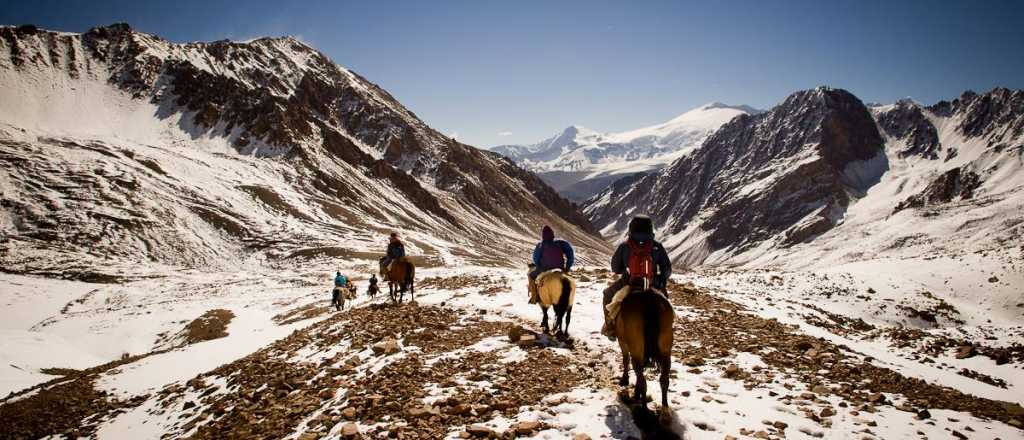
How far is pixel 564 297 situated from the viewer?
13.1 meters

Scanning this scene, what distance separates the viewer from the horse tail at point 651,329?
7.82 meters

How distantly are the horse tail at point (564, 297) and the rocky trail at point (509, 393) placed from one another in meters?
0.99

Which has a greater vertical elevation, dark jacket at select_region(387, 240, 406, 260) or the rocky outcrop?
the rocky outcrop

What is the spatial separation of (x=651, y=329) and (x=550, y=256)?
6.58 meters

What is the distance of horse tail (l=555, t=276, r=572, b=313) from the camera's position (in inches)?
516

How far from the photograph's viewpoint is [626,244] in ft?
30.8

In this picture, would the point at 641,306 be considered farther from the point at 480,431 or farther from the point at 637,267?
the point at 480,431

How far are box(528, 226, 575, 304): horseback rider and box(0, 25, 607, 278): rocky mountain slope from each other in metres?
67.0

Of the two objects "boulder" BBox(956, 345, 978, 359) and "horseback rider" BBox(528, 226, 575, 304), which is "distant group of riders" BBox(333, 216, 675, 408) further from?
"boulder" BBox(956, 345, 978, 359)

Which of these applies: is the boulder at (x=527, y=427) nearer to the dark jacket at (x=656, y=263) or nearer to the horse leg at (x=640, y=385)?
the horse leg at (x=640, y=385)

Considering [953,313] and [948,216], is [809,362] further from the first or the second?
[948,216]

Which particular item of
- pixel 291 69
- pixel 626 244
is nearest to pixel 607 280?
pixel 626 244

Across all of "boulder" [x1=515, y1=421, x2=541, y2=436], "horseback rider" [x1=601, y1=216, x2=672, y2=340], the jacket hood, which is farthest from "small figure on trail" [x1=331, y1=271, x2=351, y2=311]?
"boulder" [x1=515, y1=421, x2=541, y2=436]

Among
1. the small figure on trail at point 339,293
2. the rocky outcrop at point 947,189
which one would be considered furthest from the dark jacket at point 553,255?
the rocky outcrop at point 947,189
